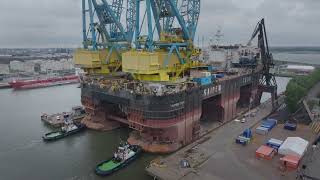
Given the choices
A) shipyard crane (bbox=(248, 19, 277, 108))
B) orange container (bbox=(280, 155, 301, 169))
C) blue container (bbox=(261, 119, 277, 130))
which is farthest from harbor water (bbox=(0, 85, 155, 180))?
shipyard crane (bbox=(248, 19, 277, 108))

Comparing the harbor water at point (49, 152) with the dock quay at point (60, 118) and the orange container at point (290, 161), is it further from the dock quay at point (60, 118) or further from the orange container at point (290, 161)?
the orange container at point (290, 161)

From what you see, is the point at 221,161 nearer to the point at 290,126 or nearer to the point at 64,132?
the point at 290,126

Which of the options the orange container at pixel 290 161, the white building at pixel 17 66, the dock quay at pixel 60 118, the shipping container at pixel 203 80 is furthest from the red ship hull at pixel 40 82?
the orange container at pixel 290 161

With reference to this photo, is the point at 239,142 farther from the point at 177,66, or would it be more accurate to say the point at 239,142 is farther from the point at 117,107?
the point at 117,107

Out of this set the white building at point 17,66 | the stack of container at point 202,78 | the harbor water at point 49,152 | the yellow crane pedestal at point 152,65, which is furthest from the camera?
the white building at point 17,66

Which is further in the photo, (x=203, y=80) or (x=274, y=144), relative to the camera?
(x=203, y=80)

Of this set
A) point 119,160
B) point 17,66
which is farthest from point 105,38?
point 17,66

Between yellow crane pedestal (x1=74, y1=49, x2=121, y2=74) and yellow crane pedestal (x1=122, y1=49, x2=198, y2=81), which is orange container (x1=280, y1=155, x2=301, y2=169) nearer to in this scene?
yellow crane pedestal (x1=122, y1=49, x2=198, y2=81)
